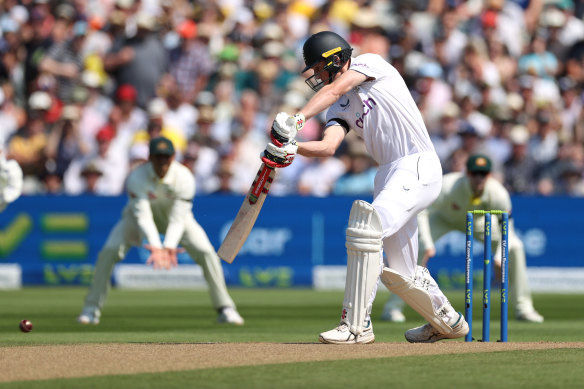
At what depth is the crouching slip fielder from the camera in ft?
24.8

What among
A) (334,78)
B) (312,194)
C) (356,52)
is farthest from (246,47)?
(334,78)

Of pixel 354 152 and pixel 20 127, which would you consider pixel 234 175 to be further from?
pixel 20 127

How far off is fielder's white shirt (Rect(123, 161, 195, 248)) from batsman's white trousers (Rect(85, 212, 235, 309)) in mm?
143

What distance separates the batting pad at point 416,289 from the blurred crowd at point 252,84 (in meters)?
8.56

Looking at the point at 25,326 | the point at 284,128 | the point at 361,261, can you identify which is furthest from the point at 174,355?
the point at 25,326

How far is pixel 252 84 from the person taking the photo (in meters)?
18.8

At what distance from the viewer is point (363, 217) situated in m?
7.57

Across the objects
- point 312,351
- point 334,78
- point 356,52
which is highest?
point 356,52

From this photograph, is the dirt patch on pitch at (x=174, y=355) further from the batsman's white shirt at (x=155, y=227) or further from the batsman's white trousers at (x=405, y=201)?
the batsman's white shirt at (x=155, y=227)

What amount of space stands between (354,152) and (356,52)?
231 cm

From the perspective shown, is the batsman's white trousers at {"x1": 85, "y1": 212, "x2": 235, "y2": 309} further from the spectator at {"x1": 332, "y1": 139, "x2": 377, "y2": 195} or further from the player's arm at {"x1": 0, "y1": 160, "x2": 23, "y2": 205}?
the spectator at {"x1": 332, "y1": 139, "x2": 377, "y2": 195}

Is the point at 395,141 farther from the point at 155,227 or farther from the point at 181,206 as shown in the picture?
the point at 155,227

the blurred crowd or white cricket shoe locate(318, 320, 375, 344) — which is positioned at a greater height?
the blurred crowd

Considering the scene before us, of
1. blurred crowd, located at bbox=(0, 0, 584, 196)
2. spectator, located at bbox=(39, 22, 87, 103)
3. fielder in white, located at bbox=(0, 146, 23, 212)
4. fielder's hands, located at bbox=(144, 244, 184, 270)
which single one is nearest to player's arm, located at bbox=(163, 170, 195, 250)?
fielder's hands, located at bbox=(144, 244, 184, 270)
